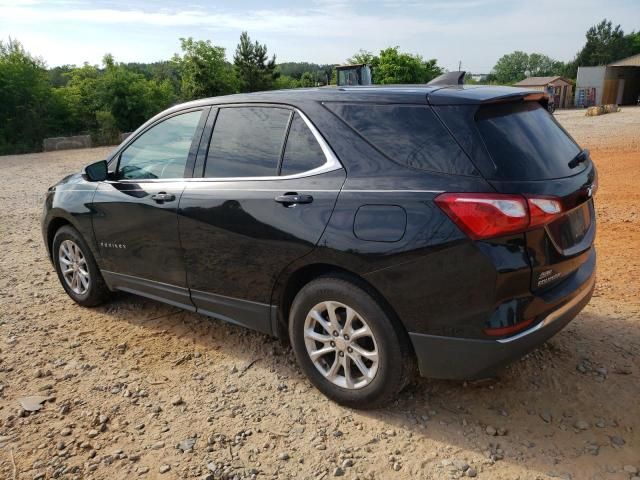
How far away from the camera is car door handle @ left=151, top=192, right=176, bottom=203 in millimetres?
3580

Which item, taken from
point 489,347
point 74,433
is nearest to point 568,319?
point 489,347

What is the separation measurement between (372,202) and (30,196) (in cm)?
1056

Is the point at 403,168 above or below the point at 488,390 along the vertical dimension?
above

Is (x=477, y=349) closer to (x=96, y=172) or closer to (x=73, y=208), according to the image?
(x=96, y=172)

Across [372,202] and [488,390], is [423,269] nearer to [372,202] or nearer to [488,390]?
[372,202]

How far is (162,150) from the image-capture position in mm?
3865

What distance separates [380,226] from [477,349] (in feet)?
2.48

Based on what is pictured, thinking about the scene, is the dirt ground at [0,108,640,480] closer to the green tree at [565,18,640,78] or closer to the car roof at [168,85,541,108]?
the car roof at [168,85,541,108]

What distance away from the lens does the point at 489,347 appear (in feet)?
8.03

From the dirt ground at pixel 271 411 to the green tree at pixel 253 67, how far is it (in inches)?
1845

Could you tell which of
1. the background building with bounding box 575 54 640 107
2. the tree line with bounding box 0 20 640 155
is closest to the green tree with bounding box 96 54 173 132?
the tree line with bounding box 0 20 640 155

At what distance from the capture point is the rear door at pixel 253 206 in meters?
2.89

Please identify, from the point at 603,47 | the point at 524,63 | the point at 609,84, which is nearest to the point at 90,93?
the point at 609,84

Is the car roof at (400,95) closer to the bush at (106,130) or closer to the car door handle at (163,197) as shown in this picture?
the car door handle at (163,197)
